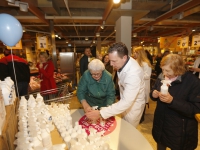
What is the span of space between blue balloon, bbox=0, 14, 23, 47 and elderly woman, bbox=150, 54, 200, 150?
7.43 feet

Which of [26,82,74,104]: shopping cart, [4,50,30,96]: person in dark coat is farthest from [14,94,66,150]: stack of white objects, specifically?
[4,50,30,96]: person in dark coat

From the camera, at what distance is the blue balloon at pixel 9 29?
6.49 feet

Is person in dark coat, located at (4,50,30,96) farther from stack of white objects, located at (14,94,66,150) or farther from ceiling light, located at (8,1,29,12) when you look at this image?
stack of white objects, located at (14,94,66,150)

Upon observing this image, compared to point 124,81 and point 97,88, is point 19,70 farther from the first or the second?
point 124,81

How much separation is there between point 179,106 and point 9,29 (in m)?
2.57

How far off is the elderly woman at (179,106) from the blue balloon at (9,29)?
2.27 metres

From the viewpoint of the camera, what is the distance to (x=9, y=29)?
203 cm

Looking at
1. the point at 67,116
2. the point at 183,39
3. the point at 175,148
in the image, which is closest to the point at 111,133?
the point at 67,116

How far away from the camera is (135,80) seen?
157 centimetres

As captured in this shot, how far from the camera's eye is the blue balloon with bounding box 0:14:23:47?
6.49 ft

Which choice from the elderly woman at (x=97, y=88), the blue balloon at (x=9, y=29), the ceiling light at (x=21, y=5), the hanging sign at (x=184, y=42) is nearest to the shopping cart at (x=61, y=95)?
the elderly woman at (x=97, y=88)

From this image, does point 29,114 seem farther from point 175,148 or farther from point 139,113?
point 175,148

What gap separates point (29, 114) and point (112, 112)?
925 millimetres

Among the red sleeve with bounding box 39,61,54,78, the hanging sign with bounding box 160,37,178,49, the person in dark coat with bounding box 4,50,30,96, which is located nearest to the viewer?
the person in dark coat with bounding box 4,50,30,96
